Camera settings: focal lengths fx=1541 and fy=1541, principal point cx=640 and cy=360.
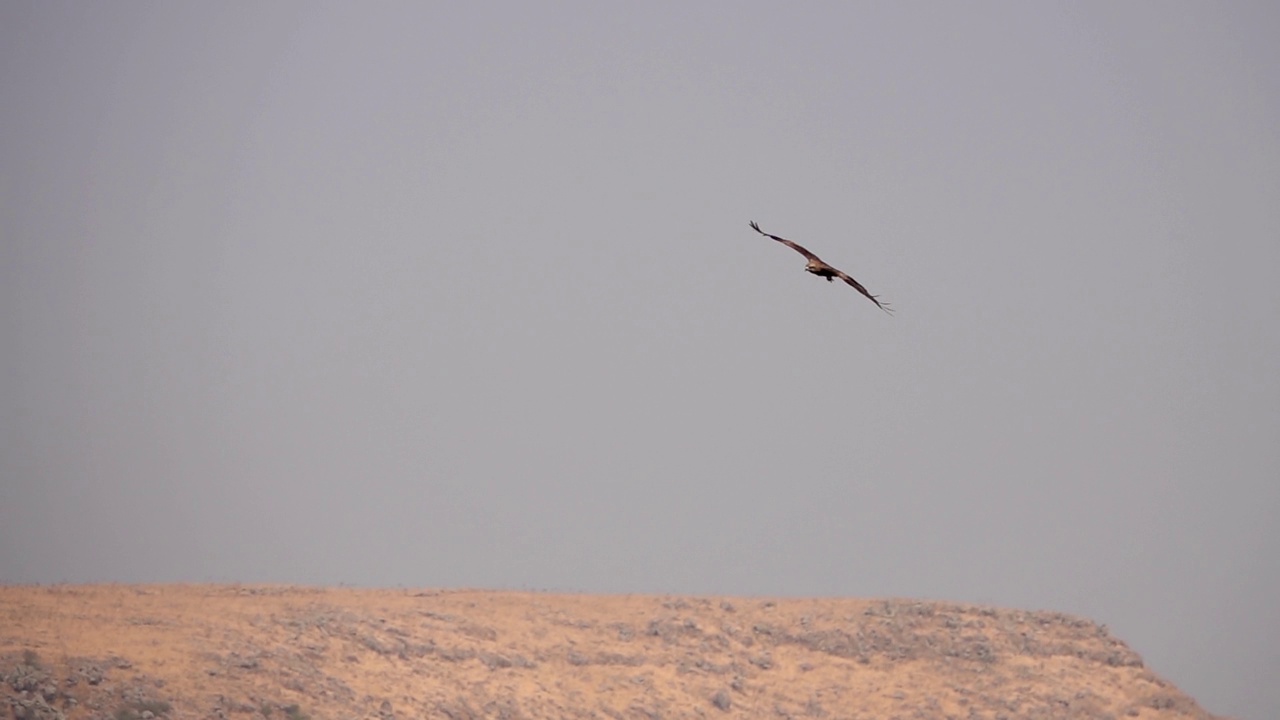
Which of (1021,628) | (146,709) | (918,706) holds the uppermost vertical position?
(1021,628)

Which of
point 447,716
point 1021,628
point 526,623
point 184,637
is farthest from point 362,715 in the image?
point 1021,628

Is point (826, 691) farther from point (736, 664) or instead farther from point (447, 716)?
point (447, 716)

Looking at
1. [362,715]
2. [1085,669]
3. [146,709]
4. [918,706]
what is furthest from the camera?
[1085,669]

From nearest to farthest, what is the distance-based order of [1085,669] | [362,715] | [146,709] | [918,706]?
[146,709] < [362,715] < [918,706] < [1085,669]

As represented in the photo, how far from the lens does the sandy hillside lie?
124 ft

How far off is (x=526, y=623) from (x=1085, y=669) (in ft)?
59.4

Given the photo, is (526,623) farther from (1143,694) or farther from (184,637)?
(1143,694)

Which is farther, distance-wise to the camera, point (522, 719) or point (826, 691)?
point (826, 691)

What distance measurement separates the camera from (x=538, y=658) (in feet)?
150

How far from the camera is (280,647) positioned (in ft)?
136

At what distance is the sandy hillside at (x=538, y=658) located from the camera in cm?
3778

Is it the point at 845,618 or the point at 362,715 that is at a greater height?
the point at 845,618

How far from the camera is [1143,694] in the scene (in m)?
48.9

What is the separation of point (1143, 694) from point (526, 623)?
1969 centimetres
